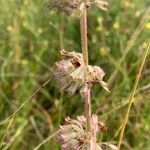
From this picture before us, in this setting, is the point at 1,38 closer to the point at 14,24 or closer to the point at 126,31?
the point at 14,24

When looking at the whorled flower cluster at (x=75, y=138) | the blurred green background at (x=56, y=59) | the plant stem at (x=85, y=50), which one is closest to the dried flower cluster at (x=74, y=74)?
the plant stem at (x=85, y=50)

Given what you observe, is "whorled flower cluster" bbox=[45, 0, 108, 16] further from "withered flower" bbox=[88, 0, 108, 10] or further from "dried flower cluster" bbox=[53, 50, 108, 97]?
"dried flower cluster" bbox=[53, 50, 108, 97]

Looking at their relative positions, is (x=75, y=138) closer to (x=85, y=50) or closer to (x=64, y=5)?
(x=85, y=50)

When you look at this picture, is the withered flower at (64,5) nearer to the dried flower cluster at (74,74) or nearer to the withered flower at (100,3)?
the withered flower at (100,3)

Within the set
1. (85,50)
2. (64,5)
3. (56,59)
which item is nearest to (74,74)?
(85,50)

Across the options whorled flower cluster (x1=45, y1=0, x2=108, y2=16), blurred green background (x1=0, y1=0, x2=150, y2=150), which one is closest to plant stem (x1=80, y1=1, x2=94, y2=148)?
whorled flower cluster (x1=45, y1=0, x2=108, y2=16)

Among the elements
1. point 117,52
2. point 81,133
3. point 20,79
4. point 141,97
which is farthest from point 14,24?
point 81,133
